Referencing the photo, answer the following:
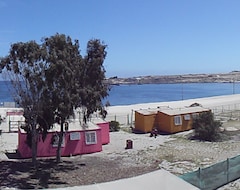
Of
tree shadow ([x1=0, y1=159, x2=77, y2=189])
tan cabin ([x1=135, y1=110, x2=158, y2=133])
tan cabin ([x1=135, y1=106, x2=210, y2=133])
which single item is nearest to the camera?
tree shadow ([x1=0, y1=159, x2=77, y2=189])

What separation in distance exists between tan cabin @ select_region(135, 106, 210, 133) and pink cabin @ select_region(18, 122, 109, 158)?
33.4ft

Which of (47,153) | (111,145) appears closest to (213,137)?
(111,145)

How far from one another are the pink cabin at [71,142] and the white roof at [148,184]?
13.7 m

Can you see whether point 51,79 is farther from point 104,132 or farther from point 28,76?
point 104,132

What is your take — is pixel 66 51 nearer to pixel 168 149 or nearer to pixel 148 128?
pixel 168 149

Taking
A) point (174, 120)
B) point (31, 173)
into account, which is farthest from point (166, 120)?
point (31, 173)

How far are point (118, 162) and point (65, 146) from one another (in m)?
4.25

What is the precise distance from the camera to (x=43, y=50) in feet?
60.8

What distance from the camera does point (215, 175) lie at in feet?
50.2

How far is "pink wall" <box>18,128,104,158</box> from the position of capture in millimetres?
25094

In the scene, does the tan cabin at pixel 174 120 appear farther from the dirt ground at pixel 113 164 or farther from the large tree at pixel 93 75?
the large tree at pixel 93 75

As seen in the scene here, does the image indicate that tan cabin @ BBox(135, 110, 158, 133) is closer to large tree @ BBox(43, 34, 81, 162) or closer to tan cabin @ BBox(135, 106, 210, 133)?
tan cabin @ BBox(135, 106, 210, 133)

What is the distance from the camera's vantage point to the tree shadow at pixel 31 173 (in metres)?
17.4

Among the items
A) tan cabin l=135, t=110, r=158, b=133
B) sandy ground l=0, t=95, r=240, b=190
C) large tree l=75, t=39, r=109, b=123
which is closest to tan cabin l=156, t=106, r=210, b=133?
tan cabin l=135, t=110, r=158, b=133
